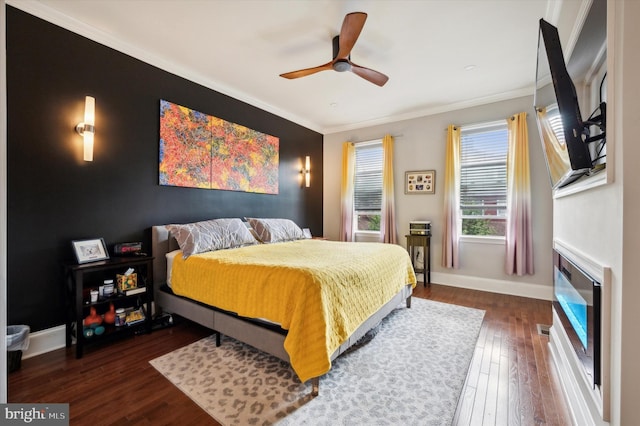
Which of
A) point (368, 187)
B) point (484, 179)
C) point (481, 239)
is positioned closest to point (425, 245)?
point (481, 239)

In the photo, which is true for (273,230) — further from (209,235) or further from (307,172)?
(307,172)

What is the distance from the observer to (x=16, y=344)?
1.91 meters

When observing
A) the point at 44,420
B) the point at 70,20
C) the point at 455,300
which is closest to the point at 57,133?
the point at 70,20

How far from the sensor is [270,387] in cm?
176

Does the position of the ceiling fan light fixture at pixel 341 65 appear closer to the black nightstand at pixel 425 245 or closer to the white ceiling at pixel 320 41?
the white ceiling at pixel 320 41

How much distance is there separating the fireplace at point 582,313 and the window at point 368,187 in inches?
124

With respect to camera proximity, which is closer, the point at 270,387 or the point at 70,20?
the point at 270,387

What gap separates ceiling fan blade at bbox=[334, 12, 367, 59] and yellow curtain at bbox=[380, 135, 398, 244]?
2578mm

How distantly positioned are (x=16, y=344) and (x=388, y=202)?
4.57 m

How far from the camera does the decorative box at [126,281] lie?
2434mm

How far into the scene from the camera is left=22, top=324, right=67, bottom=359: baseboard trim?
2139mm

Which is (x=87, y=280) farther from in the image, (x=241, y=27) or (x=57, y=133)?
(x=241, y=27)

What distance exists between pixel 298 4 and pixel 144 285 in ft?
9.54

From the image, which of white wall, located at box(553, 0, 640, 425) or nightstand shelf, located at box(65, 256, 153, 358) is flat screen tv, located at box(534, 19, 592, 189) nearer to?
white wall, located at box(553, 0, 640, 425)
